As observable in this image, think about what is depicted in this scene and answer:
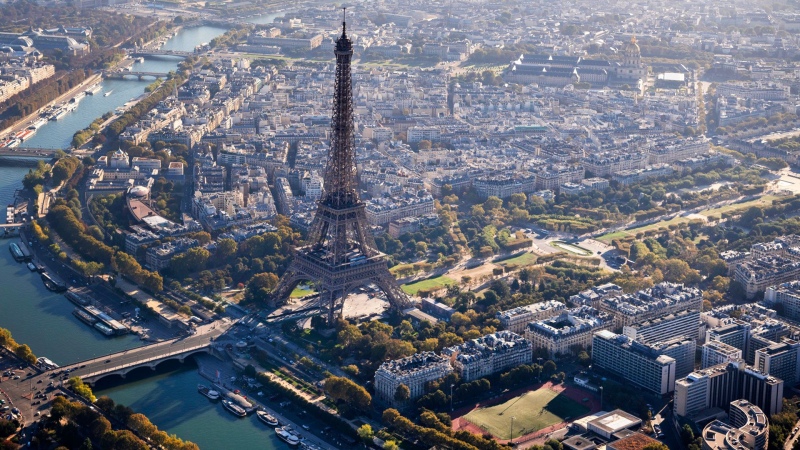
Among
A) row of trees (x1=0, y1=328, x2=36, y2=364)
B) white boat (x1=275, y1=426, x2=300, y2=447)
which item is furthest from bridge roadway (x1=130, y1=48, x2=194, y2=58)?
white boat (x1=275, y1=426, x2=300, y2=447)

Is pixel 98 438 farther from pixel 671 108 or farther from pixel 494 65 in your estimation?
pixel 494 65

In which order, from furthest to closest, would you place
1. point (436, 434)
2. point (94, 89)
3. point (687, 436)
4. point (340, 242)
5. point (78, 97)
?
point (94, 89) → point (78, 97) → point (340, 242) → point (687, 436) → point (436, 434)

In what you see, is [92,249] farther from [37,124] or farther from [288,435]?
[37,124]

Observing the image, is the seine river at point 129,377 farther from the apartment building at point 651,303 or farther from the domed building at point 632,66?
the domed building at point 632,66

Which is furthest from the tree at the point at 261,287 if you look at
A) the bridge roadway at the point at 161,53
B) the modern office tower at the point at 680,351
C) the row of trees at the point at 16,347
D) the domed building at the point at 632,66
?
the bridge roadway at the point at 161,53

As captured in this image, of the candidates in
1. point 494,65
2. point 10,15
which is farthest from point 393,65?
point 10,15

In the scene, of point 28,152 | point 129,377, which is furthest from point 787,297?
point 28,152
